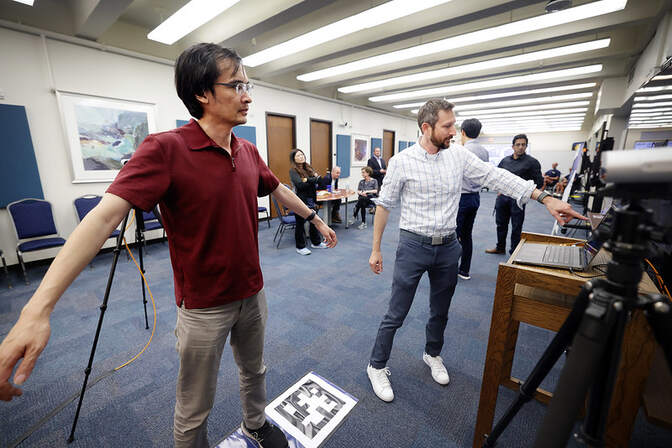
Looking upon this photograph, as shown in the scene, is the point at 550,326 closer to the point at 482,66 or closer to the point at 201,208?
the point at 201,208

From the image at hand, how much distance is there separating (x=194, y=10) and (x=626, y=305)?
14.2 ft

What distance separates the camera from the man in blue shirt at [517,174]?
350cm

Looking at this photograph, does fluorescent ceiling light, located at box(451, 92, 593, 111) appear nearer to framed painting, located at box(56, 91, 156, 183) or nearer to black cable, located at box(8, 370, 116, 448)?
framed painting, located at box(56, 91, 156, 183)

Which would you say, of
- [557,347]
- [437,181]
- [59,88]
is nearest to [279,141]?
[59,88]

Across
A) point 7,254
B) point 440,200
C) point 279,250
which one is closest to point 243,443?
point 440,200

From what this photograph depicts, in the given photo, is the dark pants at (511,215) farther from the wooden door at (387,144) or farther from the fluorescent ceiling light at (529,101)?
the wooden door at (387,144)

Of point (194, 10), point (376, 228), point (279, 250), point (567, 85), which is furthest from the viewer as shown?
point (567, 85)

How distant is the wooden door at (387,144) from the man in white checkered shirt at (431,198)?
350 inches

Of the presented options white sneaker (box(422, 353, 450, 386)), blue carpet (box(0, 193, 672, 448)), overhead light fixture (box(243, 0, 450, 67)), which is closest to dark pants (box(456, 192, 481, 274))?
blue carpet (box(0, 193, 672, 448))

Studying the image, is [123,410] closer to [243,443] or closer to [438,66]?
[243,443]

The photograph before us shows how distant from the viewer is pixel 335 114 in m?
7.78

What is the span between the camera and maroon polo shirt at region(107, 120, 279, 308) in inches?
33.4

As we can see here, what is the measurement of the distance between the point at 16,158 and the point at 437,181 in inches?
193

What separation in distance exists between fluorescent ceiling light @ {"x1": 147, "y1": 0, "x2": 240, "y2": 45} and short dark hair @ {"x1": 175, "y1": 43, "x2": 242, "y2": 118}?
9.22 feet
